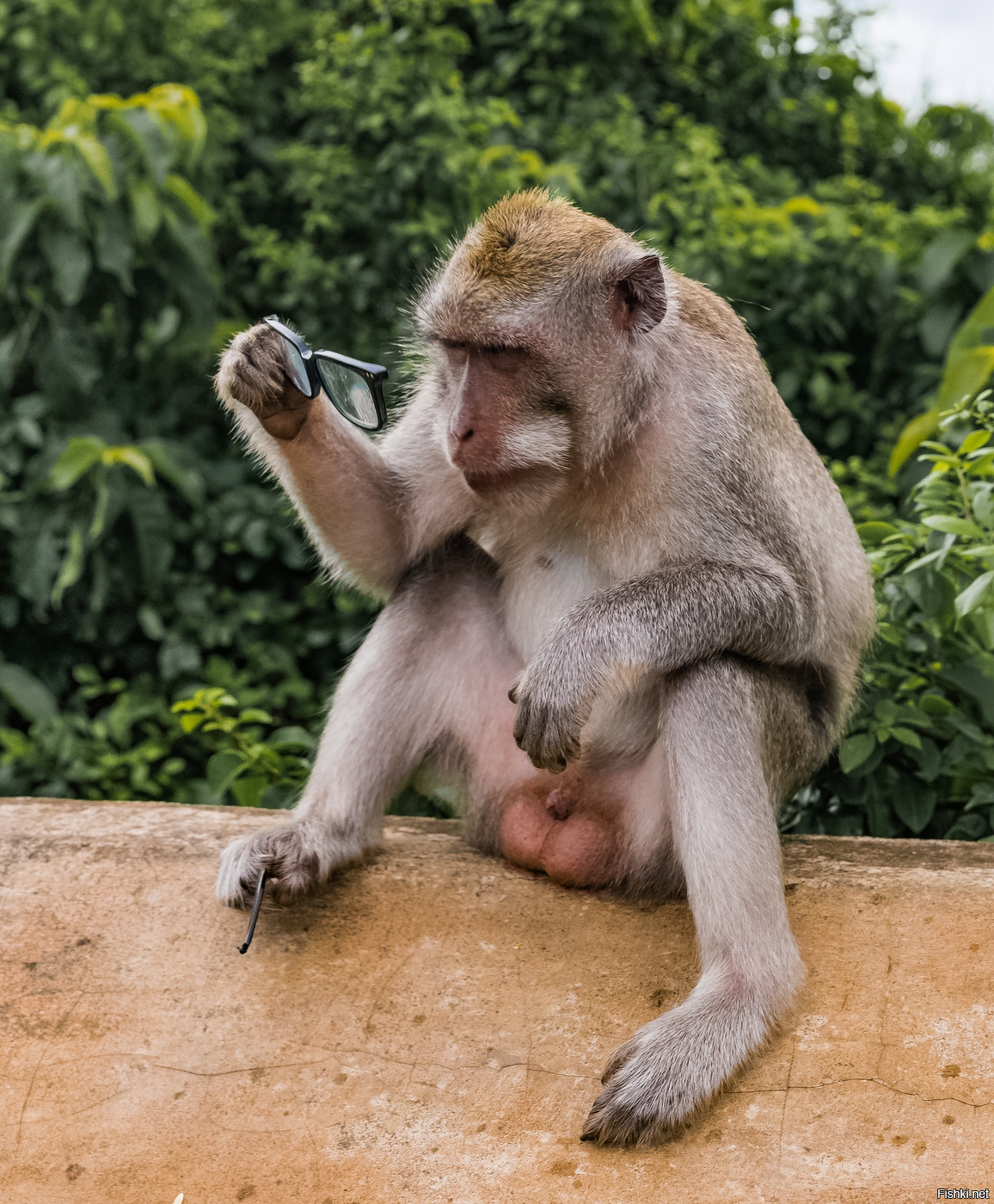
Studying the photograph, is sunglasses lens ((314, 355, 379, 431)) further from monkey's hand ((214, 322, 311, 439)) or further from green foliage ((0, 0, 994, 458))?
green foliage ((0, 0, 994, 458))

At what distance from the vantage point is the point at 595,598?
282 centimetres

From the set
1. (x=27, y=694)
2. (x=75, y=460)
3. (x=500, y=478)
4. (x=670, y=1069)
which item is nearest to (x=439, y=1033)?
(x=670, y=1069)

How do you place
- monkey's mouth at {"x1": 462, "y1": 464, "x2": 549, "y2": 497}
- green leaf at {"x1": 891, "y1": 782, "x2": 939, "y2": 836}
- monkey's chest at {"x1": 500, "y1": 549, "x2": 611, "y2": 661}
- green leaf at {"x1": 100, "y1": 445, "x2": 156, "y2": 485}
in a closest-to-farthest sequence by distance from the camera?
monkey's mouth at {"x1": 462, "y1": 464, "x2": 549, "y2": 497}, monkey's chest at {"x1": 500, "y1": 549, "x2": 611, "y2": 661}, green leaf at {"x1": 891, "y1": 782, "x2": 939, "y2": 836}, green leaf at {"x1": 100, "y1": 445, "x2": 156, "y2": 485}

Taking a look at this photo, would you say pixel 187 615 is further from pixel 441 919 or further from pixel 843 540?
pixel 843 540

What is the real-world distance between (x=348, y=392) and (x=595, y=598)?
2.57 feet

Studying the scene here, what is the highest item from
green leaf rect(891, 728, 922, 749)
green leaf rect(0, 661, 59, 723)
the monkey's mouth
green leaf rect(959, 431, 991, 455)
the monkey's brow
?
the monkey's brow

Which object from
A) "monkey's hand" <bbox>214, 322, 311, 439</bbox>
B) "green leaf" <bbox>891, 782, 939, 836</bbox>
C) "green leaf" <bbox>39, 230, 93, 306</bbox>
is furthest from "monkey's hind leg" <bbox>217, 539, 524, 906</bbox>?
"green leaf" <bbox>39, 230, 93, 306</bbox>

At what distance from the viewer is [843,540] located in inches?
126

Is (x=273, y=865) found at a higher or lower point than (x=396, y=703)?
lower

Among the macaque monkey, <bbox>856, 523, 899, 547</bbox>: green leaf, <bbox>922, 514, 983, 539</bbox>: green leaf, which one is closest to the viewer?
the macaque monkey

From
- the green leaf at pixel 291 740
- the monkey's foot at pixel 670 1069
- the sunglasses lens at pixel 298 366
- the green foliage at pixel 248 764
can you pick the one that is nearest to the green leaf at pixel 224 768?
the green foliage at pixel 248 764

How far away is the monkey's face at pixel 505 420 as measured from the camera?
272cm

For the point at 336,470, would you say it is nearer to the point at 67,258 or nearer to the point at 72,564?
the point at 72,564

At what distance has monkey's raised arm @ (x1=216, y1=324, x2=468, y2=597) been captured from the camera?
2.94 metres
